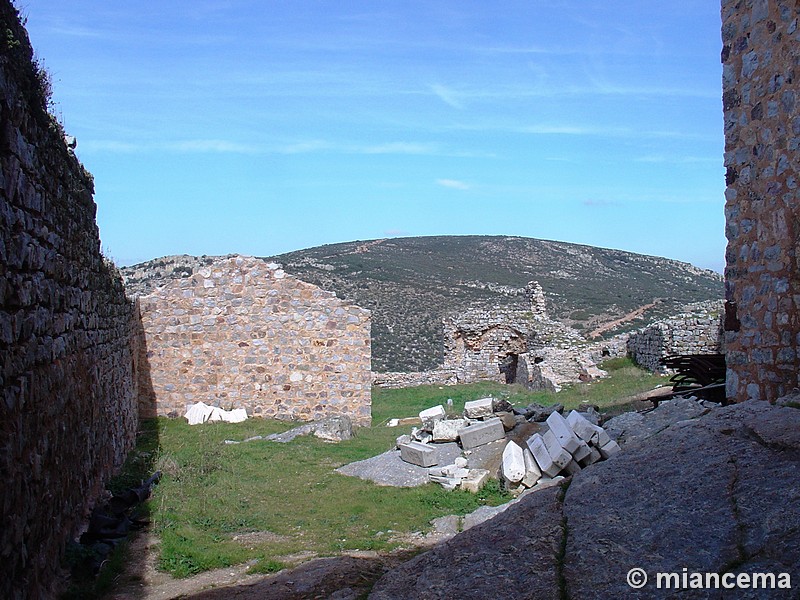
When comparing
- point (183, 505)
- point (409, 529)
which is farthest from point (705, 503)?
point (183, 505)

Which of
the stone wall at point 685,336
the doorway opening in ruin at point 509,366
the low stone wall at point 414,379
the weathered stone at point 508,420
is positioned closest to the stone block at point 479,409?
the weathered stone at point 508,420

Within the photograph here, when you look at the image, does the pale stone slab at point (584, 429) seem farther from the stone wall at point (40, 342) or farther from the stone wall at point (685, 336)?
the stone wall at point (685, 336)

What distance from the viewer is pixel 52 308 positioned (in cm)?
526

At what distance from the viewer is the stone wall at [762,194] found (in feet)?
20.5

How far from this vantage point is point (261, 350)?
14.8 meters

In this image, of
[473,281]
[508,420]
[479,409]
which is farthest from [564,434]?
[473,281]

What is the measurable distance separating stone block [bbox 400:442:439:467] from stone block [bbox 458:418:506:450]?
55cm

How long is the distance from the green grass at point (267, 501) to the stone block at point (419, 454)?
722mm

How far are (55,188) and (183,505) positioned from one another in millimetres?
3802

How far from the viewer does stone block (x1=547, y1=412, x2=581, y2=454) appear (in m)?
8.33

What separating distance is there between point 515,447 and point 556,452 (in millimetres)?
641

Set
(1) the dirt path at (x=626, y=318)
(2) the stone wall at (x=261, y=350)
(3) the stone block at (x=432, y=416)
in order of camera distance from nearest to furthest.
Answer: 1. (3) the stone block at (x=432, y=416)
2. (2) the stone wall at (x=261, y=350)
3. (1) the dirt path at (x=626, y=318)

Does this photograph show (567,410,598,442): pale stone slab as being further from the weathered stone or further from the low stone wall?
the low stone wall

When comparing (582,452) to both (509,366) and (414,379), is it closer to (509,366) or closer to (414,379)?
(414,379)
